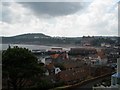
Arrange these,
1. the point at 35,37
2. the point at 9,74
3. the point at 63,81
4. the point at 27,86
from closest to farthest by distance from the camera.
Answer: the point at 9,74, the point at 27,86, the point at 63,81, the point at 35,37

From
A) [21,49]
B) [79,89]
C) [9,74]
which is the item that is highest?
[21,49]

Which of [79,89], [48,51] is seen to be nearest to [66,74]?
[79,89]

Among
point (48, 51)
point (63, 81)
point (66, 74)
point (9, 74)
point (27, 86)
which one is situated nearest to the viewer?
point (9, 74)

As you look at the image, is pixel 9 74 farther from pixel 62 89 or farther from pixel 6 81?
pixel 62 89

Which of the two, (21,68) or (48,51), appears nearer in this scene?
(21,68)

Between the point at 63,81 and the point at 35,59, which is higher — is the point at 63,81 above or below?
below

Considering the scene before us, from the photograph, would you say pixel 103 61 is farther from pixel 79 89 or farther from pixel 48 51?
pixel 79 89

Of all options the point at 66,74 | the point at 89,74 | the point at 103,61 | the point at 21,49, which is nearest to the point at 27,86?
the point at 21,49
